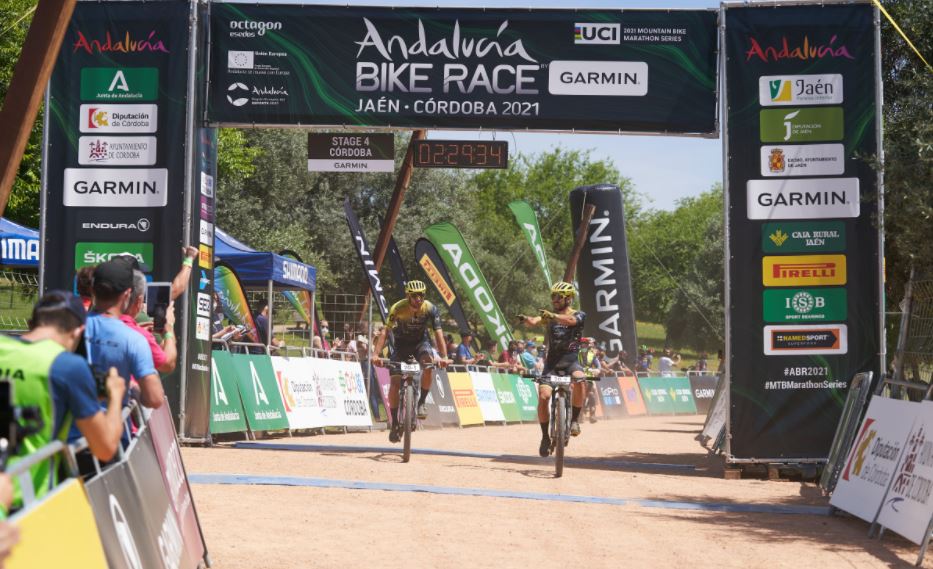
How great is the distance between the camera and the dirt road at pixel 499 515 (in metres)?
8.10

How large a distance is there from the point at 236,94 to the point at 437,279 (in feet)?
41.9

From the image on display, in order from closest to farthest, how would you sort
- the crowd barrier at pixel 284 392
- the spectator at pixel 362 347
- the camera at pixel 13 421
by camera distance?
1. the camera at pixel 13 421
2. the crowd barrier at pixel 284 392
3. the spectator at pixel 362 347

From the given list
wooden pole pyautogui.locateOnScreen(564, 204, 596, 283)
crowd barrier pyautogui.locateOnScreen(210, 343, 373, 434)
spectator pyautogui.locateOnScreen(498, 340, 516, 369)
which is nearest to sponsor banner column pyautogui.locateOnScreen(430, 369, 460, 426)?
crowd barrier pyautogui.locateOnScreen(210, 343, 373, 434)

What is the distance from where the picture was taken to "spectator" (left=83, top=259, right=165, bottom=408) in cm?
600

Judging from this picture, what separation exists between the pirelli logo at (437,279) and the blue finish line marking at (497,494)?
16.0 metres

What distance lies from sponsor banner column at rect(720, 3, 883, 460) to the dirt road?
96 centimetres

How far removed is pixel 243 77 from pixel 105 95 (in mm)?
1708

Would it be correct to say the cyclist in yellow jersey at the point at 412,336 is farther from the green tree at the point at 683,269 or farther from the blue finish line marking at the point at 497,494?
the green tree at the point at 683,269

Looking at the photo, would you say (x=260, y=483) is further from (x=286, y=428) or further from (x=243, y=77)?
(x=286, y=428)

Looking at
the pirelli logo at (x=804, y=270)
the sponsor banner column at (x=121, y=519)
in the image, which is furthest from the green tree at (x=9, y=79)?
the sponsor banner column at (x=121, y=519)

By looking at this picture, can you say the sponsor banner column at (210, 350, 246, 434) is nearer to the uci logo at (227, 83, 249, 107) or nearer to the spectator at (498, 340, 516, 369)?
the uci logo at (227, 83, 249, 107)

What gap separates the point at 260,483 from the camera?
11297mm

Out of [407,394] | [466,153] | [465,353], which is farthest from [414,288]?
[465,353]

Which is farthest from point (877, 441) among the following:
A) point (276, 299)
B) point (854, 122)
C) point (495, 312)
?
point (276, 299)
